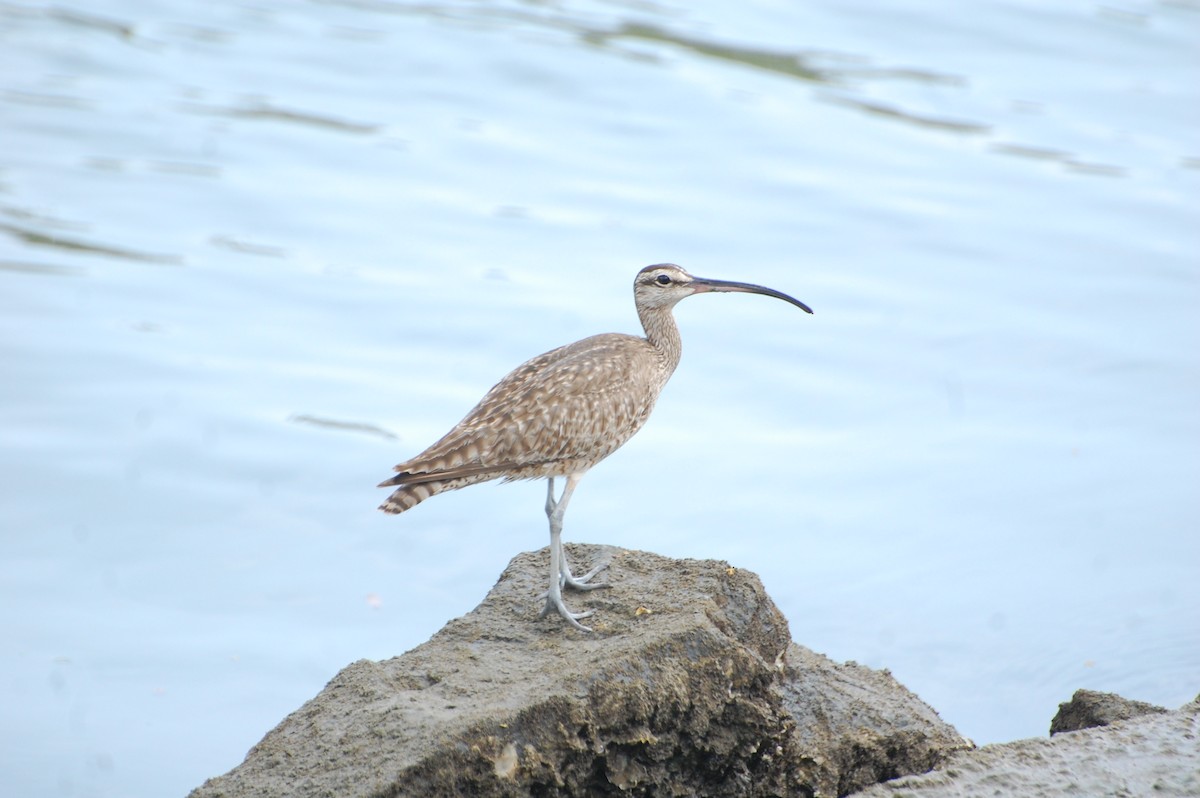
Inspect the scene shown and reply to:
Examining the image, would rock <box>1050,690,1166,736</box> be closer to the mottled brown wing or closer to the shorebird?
the shorebird

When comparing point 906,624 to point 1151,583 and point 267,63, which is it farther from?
point 267,63

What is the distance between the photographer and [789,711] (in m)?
7.34

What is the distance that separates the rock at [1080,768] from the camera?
651cm

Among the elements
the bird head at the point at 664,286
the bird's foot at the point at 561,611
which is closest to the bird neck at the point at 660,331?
the bird head at the point at 664,286

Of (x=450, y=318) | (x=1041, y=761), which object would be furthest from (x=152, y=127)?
(x=1041, y=761)

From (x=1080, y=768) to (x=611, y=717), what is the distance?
1.95m

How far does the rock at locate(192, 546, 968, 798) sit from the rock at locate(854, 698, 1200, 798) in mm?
464

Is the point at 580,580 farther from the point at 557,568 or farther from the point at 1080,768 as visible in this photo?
the point at 1080,768

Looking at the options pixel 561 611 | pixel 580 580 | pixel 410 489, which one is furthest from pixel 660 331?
pixel 561 611

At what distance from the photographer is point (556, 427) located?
8305mm

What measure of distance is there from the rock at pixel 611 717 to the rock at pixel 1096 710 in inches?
32.8

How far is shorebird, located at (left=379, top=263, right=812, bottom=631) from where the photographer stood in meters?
7.89

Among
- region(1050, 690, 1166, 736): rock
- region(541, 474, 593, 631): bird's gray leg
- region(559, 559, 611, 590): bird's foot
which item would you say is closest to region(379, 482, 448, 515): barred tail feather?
region(541, 474, 593, 631): bird's gray leg

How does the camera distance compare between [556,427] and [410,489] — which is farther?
[556,427]
